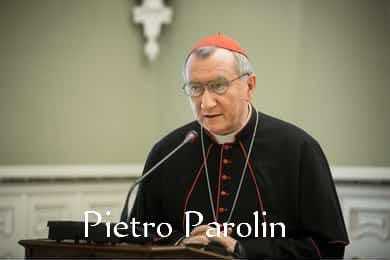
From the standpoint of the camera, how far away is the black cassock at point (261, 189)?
10.6 ft

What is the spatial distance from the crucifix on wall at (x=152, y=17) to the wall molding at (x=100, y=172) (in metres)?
0.86

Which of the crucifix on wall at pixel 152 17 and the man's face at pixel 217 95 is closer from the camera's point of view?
the man's face at pixel 217 95

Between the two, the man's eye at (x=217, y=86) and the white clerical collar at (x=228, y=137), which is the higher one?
the man's eye at (x=217, y=86)

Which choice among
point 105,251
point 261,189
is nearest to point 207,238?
point 261,189

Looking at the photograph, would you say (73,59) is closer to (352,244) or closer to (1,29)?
(1,29)

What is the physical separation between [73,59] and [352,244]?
221 centimetres

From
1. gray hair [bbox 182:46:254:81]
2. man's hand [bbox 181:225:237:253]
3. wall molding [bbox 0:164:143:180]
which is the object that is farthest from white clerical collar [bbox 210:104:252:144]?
wall molding [bbox 0:164:143:180]

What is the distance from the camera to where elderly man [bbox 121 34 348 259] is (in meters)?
3.19

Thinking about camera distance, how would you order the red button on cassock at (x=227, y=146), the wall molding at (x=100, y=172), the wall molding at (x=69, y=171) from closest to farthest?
the red button on cassock at (x=227, y=146) → the wall molding at (x=100, y=172) → the wall molding at (x=69, y=171)

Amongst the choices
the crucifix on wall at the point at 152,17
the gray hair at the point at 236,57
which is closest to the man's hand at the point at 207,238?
the gray hair at the point at 236,57

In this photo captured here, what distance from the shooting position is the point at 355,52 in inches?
178

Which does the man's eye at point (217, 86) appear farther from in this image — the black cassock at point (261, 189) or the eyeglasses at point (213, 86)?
the black cassock at point (261, 189)

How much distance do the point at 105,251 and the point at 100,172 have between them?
2174 millimetres

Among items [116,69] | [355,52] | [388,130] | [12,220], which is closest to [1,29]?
[116,69]
